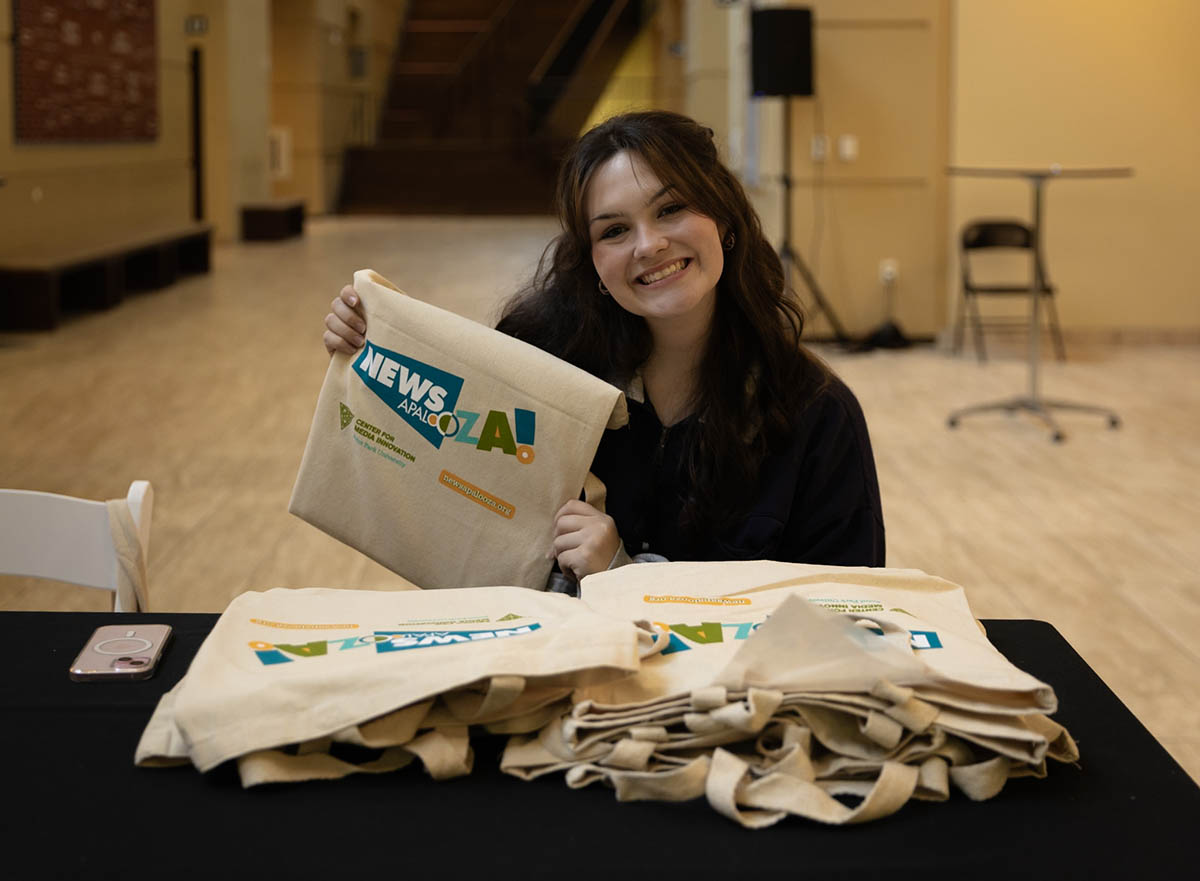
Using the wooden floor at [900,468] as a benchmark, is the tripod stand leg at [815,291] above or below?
above

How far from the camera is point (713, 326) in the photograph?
1936 millimetres

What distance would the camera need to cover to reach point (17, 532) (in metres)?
1.83

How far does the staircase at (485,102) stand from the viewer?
19.4m

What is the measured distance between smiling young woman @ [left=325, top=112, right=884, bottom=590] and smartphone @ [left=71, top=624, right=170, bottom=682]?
497 mm

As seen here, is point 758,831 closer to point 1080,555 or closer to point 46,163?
point 1080,555

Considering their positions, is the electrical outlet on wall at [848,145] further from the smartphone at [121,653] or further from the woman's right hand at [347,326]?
the smartphone at [121,653]

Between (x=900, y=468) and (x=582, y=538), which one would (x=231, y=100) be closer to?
(x=900, y=468)

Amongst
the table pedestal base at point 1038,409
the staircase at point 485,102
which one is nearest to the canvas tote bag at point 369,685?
the table pedestal base at point 1038,409

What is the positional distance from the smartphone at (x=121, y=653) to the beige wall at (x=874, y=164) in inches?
291

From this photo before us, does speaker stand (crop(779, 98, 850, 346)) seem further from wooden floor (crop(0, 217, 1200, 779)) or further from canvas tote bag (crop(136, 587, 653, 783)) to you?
canvas tote bag (crop(136, 587, 653, 783))

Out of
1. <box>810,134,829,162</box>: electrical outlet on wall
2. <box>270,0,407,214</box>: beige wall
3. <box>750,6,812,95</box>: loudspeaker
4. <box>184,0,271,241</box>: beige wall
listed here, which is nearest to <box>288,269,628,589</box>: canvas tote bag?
<box>750,6,812,95</box>: loudspeaker

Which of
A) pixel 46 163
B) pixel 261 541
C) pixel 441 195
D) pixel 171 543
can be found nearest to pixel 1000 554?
pixel 261 541

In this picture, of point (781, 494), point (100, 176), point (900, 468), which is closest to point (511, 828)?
point (781, 494)

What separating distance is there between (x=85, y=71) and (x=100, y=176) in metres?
0.91
